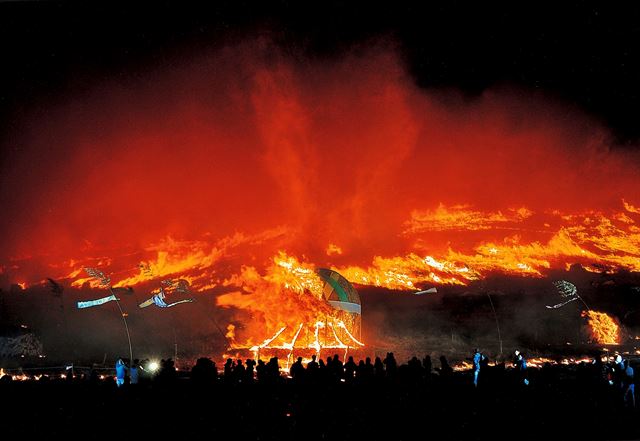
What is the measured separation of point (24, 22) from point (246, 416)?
16069 millimetres

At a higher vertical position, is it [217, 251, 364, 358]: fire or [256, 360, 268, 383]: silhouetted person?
[217, 251, 364, 358]: fire

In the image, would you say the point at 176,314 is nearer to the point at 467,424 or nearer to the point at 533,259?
the point at 467,424

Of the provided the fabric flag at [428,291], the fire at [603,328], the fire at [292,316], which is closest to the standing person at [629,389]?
the fire at [292,316]

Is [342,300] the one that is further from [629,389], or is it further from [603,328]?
[603,328]

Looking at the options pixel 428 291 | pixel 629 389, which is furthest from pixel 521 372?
pixel 428 291

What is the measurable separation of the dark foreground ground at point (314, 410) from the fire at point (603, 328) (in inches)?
510

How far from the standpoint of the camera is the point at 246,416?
9734 millimetres

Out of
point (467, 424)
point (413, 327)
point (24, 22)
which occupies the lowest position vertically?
point (467, 424)

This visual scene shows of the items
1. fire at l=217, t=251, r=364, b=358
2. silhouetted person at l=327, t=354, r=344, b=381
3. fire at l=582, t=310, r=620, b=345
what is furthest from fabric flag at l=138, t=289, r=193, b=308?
fire at l=582, t=310, r=620, b=345

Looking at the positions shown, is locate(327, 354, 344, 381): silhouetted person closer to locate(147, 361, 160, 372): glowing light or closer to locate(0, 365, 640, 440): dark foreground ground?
locate(0, 365, 640, 440): dark foreground ground

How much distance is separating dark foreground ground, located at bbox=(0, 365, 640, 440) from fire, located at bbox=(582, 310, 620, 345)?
13.0 metres

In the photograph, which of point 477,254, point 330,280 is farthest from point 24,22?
point 477,254

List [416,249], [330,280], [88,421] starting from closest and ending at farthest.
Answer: [88,421] → [330,280] → [416,249]

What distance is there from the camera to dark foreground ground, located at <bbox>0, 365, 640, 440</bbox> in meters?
9.32
